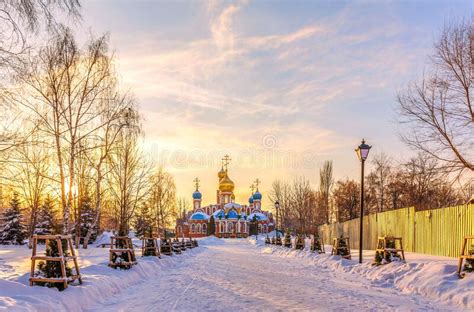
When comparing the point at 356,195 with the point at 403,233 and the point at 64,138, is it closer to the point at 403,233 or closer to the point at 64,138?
the point at 403,233

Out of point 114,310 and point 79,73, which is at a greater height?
point 79,73

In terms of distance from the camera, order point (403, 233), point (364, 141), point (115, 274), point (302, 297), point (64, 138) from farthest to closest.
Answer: point (403, 233) → point (364, 141) → point (64, 138) → point (115, 274) → point (302, 297)

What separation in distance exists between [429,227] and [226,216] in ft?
250

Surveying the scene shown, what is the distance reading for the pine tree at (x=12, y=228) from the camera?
46.2 meters

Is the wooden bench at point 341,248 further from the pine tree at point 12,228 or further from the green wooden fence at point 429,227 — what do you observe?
the pine tree at point 12,228

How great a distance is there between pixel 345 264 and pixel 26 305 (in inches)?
522

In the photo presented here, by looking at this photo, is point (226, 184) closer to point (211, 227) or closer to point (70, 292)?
point (211, 227)

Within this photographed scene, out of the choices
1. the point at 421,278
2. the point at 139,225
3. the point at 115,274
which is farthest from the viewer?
the point at 139,225

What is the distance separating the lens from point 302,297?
10711 millimetres

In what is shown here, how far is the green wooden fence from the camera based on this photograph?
17.2m

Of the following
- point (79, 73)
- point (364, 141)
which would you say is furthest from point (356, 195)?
point (79, 73)

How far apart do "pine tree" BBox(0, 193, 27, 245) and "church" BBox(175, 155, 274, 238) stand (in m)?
44.2

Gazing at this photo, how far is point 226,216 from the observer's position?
311ft

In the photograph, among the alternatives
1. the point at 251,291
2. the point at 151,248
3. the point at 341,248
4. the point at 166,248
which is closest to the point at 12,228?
the point at 166,248
